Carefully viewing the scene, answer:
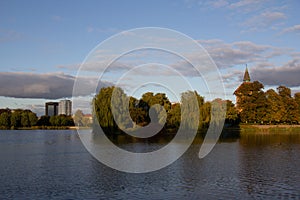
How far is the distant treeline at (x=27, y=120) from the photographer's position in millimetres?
104125

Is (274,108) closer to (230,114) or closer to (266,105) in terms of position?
(266,105)

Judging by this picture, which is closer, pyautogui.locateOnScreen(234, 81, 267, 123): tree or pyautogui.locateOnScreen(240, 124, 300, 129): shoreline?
pyautogui.locateOnScreen(240, 124, 300, 129): shoreline

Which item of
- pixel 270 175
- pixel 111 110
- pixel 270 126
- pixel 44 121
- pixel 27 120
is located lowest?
pixel 270 175

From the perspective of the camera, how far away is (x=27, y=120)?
4168 inches

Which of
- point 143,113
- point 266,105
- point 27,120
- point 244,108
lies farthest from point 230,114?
point 27,120

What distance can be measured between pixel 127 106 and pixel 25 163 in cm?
3879

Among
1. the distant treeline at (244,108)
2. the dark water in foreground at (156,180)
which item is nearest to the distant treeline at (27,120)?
the distant treeline at (244,108)

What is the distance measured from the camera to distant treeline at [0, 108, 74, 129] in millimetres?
104125

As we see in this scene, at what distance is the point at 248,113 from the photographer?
7881 cm

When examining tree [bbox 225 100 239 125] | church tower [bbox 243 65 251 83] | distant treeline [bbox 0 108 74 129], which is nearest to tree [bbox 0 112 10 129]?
distant treeline [bbox 0 108 74 129]

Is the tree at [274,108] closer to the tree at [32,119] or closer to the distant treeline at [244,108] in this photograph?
the distant treeline at [244,108]

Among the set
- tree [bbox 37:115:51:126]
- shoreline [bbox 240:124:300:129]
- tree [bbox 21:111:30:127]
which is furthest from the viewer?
tree [bbox 37:115:51:126]

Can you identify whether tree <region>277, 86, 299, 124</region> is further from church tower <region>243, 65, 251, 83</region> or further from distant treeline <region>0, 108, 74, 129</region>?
distant treeline <region>0, 108, 74, 129</region>

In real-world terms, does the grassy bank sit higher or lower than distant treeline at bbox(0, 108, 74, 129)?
lower
